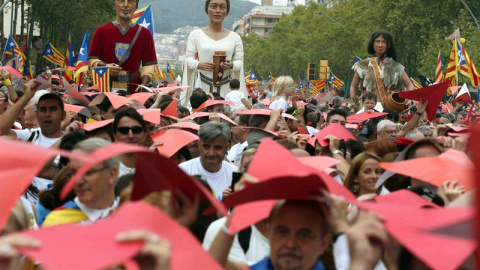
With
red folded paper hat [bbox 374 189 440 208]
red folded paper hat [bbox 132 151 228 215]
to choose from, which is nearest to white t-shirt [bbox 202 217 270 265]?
red folded paper hat [bbox 374 189 440 208]

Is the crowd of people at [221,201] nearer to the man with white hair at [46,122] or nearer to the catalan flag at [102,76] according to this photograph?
the man with white hair at [46,122]

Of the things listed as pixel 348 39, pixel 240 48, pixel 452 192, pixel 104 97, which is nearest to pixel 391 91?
pixel 240 48

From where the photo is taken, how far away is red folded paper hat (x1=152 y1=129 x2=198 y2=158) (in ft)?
25.7

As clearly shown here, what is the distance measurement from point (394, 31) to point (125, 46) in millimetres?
45851

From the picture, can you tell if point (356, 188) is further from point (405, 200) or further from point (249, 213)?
point (249, 213)

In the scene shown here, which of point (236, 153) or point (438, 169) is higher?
point (438, 169)

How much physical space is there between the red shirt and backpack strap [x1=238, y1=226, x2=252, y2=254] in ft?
23.4

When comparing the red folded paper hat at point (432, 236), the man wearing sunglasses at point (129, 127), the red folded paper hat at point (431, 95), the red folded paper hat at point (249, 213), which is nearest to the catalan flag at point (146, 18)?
the red folded paper hat at point (431, 95)

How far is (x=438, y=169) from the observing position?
15.5ft

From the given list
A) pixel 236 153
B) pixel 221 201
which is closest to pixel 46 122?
pixel 236 153

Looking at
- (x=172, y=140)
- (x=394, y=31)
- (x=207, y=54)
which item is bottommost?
(x=394, y=31)

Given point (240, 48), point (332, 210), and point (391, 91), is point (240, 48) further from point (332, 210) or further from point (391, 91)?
point (332, 210)

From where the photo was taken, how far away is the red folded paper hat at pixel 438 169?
4668mm

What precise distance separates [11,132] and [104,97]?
218 cm
